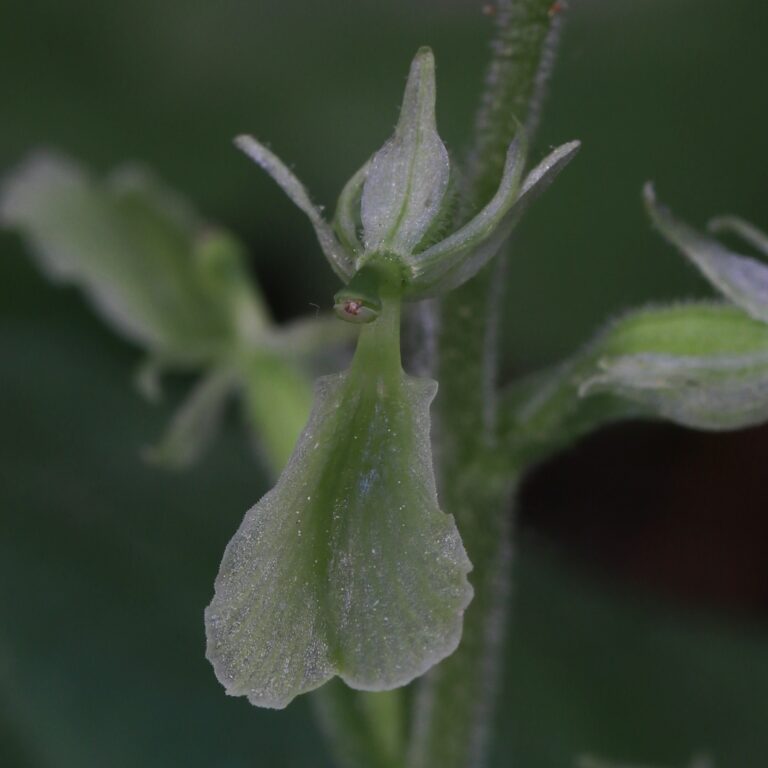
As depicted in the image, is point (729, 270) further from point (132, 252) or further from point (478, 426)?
point (132, 252)

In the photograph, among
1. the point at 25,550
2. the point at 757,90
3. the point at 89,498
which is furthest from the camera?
the point at 757,90

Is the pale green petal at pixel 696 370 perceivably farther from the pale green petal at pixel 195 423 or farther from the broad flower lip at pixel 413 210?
the pale green petal at pixel 195 423

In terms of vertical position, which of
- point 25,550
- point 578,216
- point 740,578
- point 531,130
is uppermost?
point 531,130

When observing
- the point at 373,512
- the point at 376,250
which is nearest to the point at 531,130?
the point at 376,250

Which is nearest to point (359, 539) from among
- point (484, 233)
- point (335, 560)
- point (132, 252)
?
point (335, 560)

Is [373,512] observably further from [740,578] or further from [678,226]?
[740,578]

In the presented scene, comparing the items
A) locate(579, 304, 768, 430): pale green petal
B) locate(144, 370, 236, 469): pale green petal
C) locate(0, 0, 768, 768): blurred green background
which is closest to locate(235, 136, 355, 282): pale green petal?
locate(579, 304, 768, 430): pale green petal
